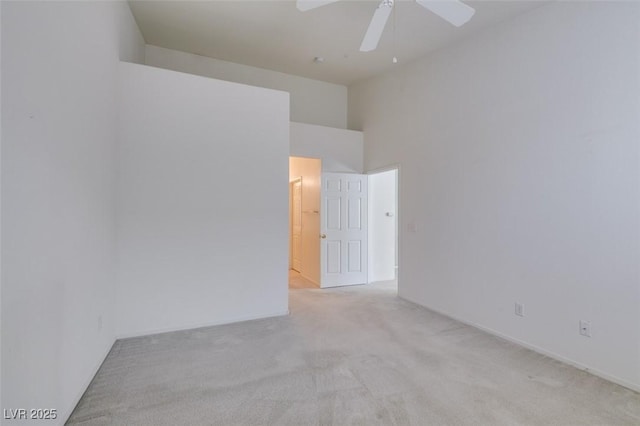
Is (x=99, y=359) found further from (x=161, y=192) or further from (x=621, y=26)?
(x=621, y=26)

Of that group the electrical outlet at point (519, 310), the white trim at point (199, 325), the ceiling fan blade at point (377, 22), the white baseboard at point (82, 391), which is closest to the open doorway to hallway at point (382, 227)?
the white trim at point (199, 325)

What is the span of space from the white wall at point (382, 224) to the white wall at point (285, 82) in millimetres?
1336

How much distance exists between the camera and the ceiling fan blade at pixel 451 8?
2.23 metres

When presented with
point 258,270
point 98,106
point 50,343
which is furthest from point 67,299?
point 258,270

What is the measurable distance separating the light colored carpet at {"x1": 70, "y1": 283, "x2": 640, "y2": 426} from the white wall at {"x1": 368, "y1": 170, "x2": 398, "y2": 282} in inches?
87.2

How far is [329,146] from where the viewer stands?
5035 mm

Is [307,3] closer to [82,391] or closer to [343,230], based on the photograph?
[82,391]

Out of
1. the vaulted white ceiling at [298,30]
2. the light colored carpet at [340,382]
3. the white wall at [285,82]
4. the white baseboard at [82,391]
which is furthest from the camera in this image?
the white wall at [285,82]

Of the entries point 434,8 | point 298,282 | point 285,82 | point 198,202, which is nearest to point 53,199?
point 198,202

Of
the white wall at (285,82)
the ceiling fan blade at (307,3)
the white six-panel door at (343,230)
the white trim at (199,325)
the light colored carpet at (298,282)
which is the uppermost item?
the white wall at (285,82)

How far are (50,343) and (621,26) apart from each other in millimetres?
4323

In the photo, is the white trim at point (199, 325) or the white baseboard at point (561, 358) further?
the white trim at point (199, 325)

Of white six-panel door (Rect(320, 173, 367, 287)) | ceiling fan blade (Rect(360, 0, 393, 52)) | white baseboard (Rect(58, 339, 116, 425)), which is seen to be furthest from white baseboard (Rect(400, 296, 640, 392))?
white baseboard (Rect(58, 339, 116, 425))

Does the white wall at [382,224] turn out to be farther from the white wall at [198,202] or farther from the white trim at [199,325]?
the white trim at [199,325]
